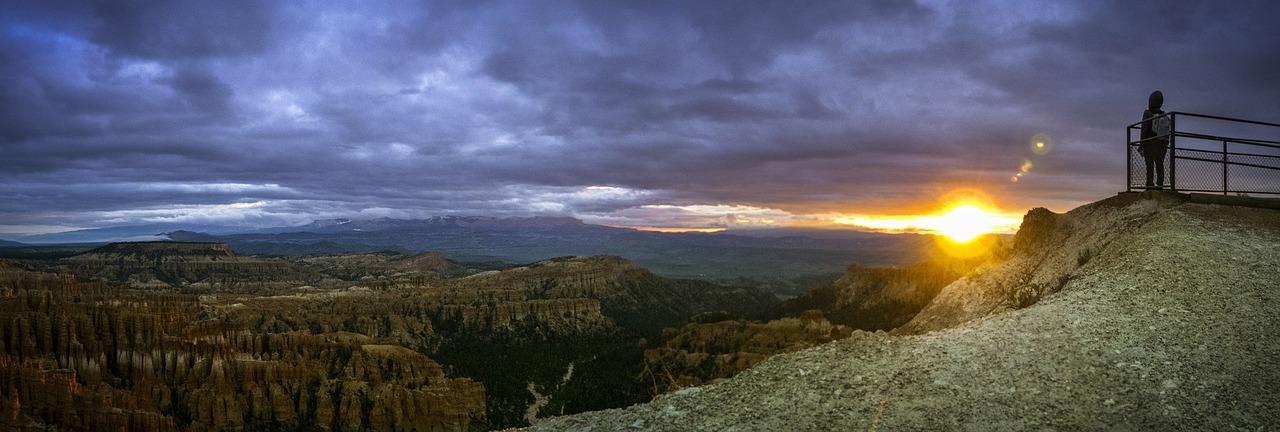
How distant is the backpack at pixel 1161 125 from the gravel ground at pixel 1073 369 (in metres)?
3.79

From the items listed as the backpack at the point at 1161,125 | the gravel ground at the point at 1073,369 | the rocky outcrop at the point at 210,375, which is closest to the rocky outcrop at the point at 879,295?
the rocky outcrop at the point at 210,375

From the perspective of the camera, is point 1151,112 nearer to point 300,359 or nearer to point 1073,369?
point 1073,369

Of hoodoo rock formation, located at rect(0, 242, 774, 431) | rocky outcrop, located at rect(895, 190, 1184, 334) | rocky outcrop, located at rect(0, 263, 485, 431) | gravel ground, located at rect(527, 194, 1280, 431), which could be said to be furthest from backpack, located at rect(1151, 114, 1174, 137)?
rocky outcrop, located at rect(0, 263, 485, 431)

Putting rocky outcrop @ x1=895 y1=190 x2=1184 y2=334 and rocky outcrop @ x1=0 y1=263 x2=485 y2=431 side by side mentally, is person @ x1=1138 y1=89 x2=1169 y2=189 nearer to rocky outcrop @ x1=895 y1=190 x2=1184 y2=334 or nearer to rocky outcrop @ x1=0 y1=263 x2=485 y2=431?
rocky outcrop @ x1=895 y1=190 x2=1184 y2=334

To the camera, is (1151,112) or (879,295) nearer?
(1151,112)

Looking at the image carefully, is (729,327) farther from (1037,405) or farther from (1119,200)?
(1037,405)

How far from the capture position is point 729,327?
70.9 m

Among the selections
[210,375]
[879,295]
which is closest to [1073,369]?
[210,375]

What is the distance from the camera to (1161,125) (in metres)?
15.9

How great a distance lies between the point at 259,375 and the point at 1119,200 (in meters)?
59.8

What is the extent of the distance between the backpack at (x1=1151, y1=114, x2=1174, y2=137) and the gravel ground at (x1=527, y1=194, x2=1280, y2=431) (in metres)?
3.79

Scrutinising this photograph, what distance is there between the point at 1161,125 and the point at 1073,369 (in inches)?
425

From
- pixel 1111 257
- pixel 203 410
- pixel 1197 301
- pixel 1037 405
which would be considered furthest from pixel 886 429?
pixel 203 410

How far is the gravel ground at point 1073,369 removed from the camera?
8377mm
